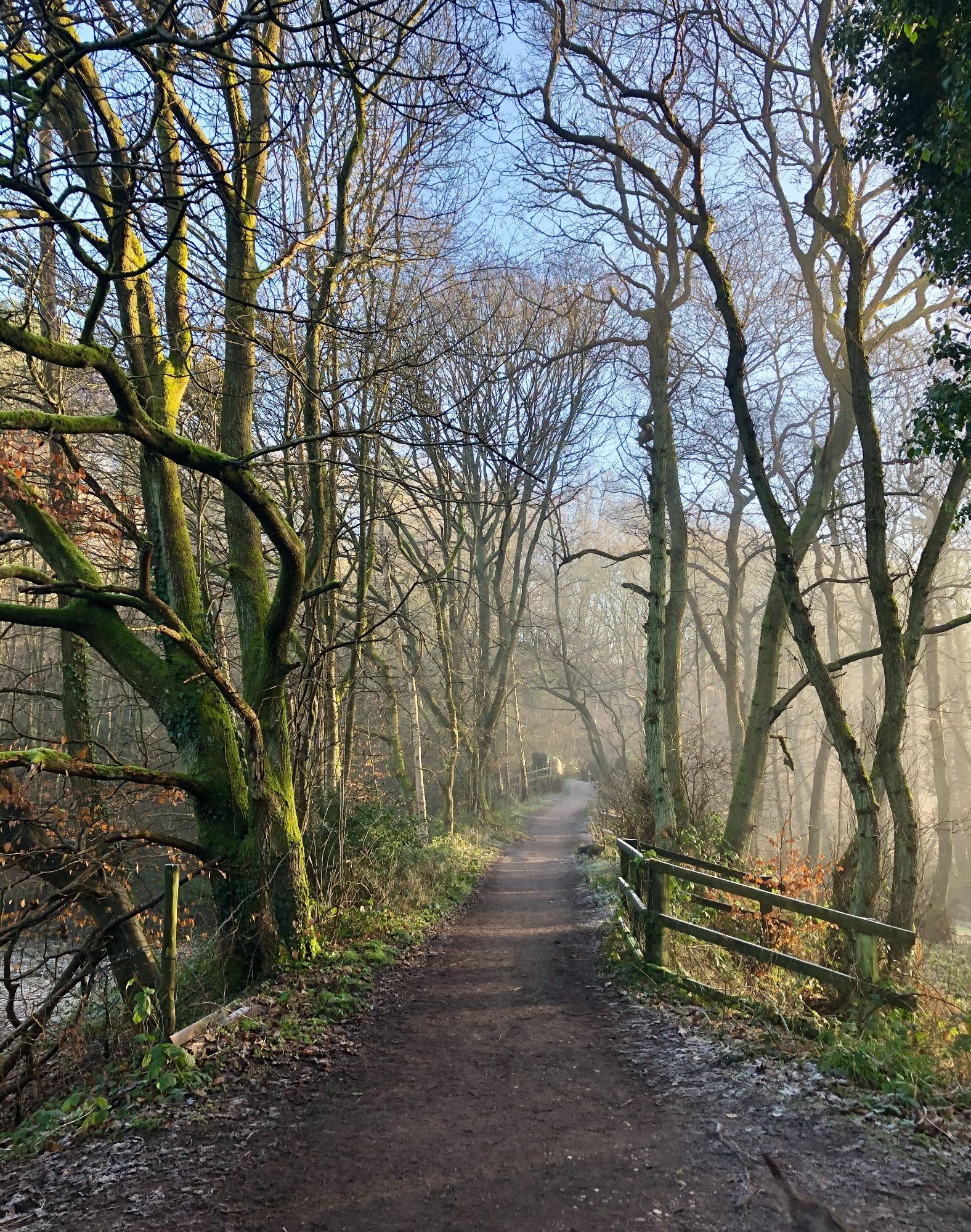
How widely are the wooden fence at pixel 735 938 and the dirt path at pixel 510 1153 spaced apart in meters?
0.87

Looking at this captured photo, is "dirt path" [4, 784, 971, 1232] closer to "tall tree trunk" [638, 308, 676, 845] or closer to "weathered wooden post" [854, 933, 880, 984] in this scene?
"weathered wooden post" [854, 933, 880, 984]

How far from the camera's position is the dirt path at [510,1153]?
3.41 m

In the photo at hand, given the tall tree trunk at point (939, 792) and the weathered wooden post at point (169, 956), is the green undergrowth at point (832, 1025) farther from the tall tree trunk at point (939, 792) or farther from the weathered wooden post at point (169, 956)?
the tall tree trunk at point (939, 792)

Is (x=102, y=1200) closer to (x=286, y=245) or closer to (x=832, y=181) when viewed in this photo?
(x=286, y=245)

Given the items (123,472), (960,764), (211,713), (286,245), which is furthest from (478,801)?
(960,764)

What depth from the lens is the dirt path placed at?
3406 mm

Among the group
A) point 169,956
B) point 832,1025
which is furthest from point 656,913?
point 169,956

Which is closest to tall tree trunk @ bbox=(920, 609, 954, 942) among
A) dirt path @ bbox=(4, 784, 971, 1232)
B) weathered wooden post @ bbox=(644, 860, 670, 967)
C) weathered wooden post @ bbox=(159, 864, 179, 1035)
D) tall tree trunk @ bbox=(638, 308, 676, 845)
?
tall tree trunk @ bbox=(638, 308, 676, 845)

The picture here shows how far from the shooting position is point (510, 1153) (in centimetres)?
407

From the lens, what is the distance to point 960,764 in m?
32.9

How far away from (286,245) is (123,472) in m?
5.76

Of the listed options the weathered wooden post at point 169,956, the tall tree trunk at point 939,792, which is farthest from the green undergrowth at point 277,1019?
the tall tree trunk at point 939,792

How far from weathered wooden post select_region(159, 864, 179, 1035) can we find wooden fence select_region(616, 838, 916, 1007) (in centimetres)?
406

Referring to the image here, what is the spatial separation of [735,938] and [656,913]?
28.5 inches
